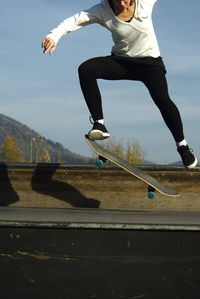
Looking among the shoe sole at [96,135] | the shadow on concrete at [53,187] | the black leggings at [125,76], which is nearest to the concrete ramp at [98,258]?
the shoe sole at [96,135]

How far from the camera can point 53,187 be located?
18.0ft

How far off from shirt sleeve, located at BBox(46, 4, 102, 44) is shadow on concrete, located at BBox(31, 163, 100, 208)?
154cm

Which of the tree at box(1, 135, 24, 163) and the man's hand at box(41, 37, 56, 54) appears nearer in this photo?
the man's hand at box(41, 37, 56, 54)

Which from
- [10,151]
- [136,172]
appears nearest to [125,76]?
[136,172]

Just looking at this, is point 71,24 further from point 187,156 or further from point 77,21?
point 187,156

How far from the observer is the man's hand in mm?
4176

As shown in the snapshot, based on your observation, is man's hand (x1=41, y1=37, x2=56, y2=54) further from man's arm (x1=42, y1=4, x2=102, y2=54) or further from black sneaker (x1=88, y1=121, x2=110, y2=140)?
black sneaker (x1=88, y1=121, x2=110, y2=140)

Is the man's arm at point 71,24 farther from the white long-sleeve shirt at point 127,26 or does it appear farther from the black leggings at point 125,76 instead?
the black leggings at point 125,76

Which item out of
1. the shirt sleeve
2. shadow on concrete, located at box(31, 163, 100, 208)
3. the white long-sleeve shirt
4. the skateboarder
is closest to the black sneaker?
the skateboarder

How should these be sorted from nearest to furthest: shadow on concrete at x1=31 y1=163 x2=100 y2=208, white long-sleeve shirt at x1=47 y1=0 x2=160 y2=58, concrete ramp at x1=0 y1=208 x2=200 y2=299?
Answer: concrete ramp at x1=0 y1=208 x2=200 y2=299, white long-sleeve shirt at x1=47 y1=0 x2=160 y2=58, shadow on concrete at x1=31 y1=163 x2=100 y2=208

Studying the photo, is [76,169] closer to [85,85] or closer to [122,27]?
[85,85]

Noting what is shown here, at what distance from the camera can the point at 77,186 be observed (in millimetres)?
5465

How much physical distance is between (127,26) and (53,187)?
1.84 m

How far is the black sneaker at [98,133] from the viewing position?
178 inches
